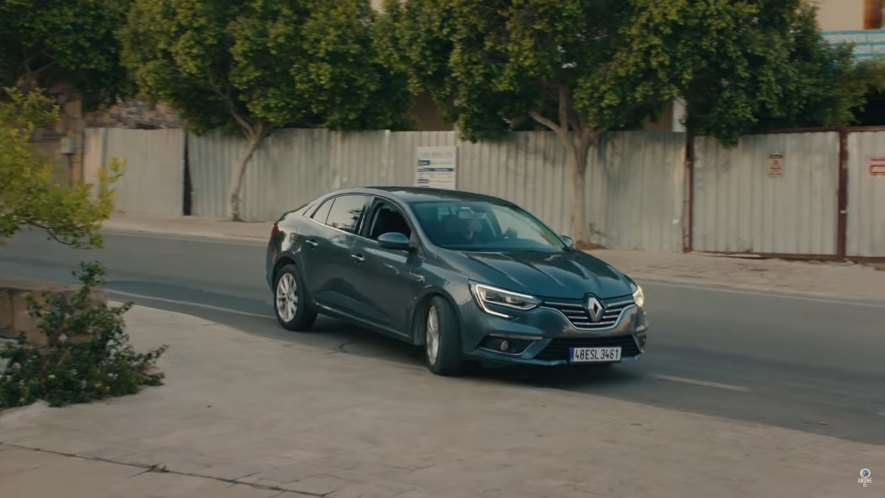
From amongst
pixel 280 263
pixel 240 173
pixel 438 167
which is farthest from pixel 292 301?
pixel 240 173

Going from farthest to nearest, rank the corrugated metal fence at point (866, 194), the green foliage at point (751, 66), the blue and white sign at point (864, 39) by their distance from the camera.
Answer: the blue and white sign at point (864, 39) → the corrugated metal fence at point (866, 194) → the green foliage at point (751, 66)

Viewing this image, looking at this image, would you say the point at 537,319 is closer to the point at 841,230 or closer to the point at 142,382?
the point at 142,382

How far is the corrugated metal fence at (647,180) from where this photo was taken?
1956 cm

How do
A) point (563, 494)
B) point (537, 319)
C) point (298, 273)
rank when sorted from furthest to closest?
point (298, 273), point (537, 319), point (563, 494)

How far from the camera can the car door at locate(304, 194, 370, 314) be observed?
11.2 metres

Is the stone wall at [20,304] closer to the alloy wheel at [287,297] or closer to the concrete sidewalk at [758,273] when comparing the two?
the alloy wheel at [287,297]

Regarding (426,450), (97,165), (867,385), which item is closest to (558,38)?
(867,385)

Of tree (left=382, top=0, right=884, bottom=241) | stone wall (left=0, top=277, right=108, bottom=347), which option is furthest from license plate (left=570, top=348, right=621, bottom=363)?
tree (left=382, top=0, right=884, bottom=241)

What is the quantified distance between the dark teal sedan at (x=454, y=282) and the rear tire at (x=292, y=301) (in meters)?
0.01

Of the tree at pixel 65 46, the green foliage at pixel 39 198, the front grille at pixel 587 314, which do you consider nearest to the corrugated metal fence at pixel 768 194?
the front grille at pixel 587 314

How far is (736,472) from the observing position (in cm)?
687

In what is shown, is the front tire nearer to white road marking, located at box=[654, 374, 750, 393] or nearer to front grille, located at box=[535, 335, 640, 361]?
front grille, located at box=[535, 335, 640, 361]

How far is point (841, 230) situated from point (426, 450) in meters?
14.0

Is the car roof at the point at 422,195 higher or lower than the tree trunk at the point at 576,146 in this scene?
lower
